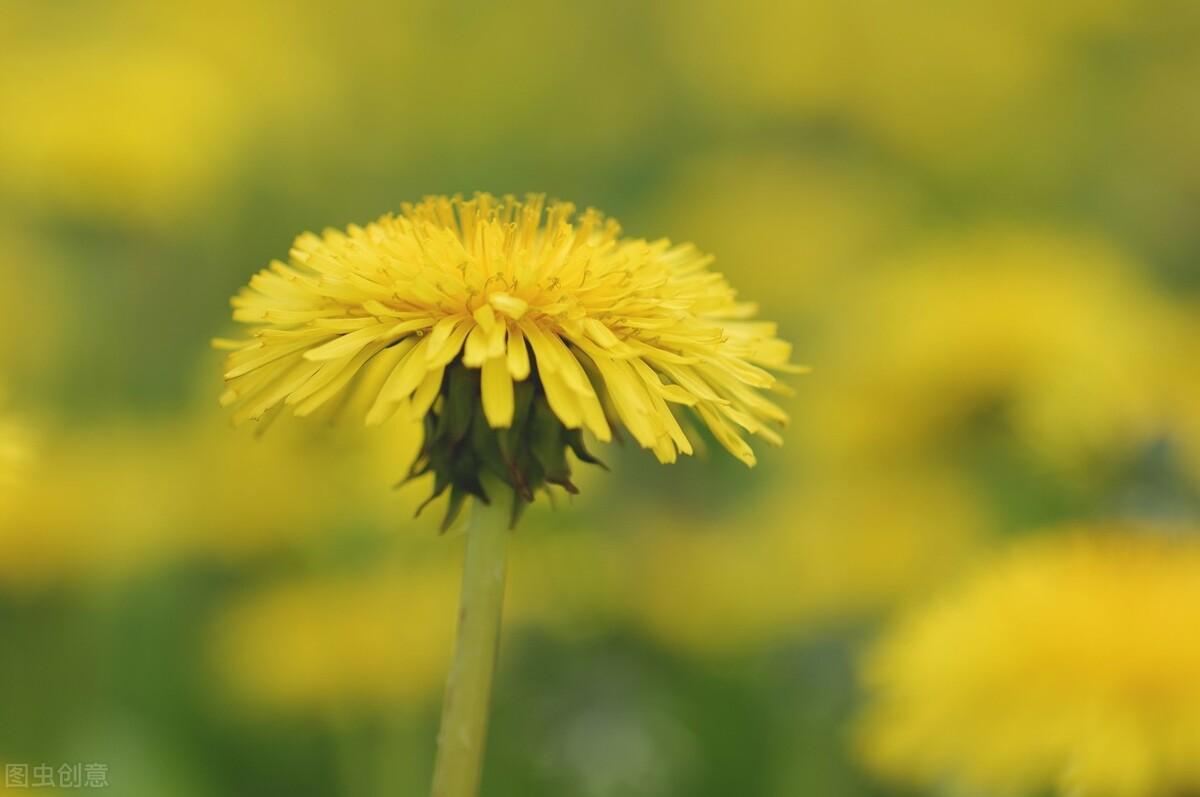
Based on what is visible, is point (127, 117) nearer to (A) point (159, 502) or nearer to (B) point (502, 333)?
(A) point (159, 502)

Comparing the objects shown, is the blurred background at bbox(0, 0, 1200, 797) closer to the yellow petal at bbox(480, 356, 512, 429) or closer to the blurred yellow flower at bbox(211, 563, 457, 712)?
the blurred yellow flower at bbox(211, 563, 457, 712)

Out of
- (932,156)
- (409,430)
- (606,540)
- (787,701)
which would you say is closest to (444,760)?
(409,430)

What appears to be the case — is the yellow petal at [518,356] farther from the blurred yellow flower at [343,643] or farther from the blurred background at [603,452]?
the blurred yellow flower at [343,643]

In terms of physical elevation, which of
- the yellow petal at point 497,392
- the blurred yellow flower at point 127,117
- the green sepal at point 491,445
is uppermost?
the blurred yellow flower at point 127,117

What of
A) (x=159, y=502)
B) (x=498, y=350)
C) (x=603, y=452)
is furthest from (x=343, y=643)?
(x=498, y=350)

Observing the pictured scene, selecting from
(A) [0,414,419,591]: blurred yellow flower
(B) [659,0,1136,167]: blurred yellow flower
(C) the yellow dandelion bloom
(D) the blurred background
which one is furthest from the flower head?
(B) [659,0,1136,167]: blurred yellow flower

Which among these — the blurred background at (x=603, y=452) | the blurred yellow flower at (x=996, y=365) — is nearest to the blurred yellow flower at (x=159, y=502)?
the blurred background at (x=603, y=452)
